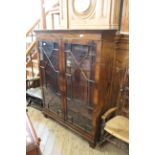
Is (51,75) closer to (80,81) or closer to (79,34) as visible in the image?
(80,81)

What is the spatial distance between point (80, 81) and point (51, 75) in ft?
2.09

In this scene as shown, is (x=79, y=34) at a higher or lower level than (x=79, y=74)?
higher

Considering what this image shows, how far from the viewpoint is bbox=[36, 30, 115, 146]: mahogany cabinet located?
1.73 m

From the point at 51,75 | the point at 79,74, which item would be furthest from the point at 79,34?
the point at 51,75

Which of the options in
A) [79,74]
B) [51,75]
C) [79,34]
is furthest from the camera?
[51,75]

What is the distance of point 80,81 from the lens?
1992mm

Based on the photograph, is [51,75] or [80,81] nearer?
[80,81]

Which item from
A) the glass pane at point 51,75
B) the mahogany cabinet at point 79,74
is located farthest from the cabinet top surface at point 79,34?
the glass pane at point 51,75

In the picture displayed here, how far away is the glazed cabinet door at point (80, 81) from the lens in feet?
5.94

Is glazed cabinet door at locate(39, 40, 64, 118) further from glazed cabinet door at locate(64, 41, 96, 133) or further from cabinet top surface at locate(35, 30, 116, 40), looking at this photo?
glazed cabinet door at locate(64, 41, 96, 133)

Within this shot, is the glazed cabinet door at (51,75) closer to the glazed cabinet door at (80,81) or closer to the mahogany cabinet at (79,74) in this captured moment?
the mahogany cabinet at (79,74)

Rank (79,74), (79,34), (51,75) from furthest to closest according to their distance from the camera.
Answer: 1. (51,75)
2. (79,74)
3. (79,34)
